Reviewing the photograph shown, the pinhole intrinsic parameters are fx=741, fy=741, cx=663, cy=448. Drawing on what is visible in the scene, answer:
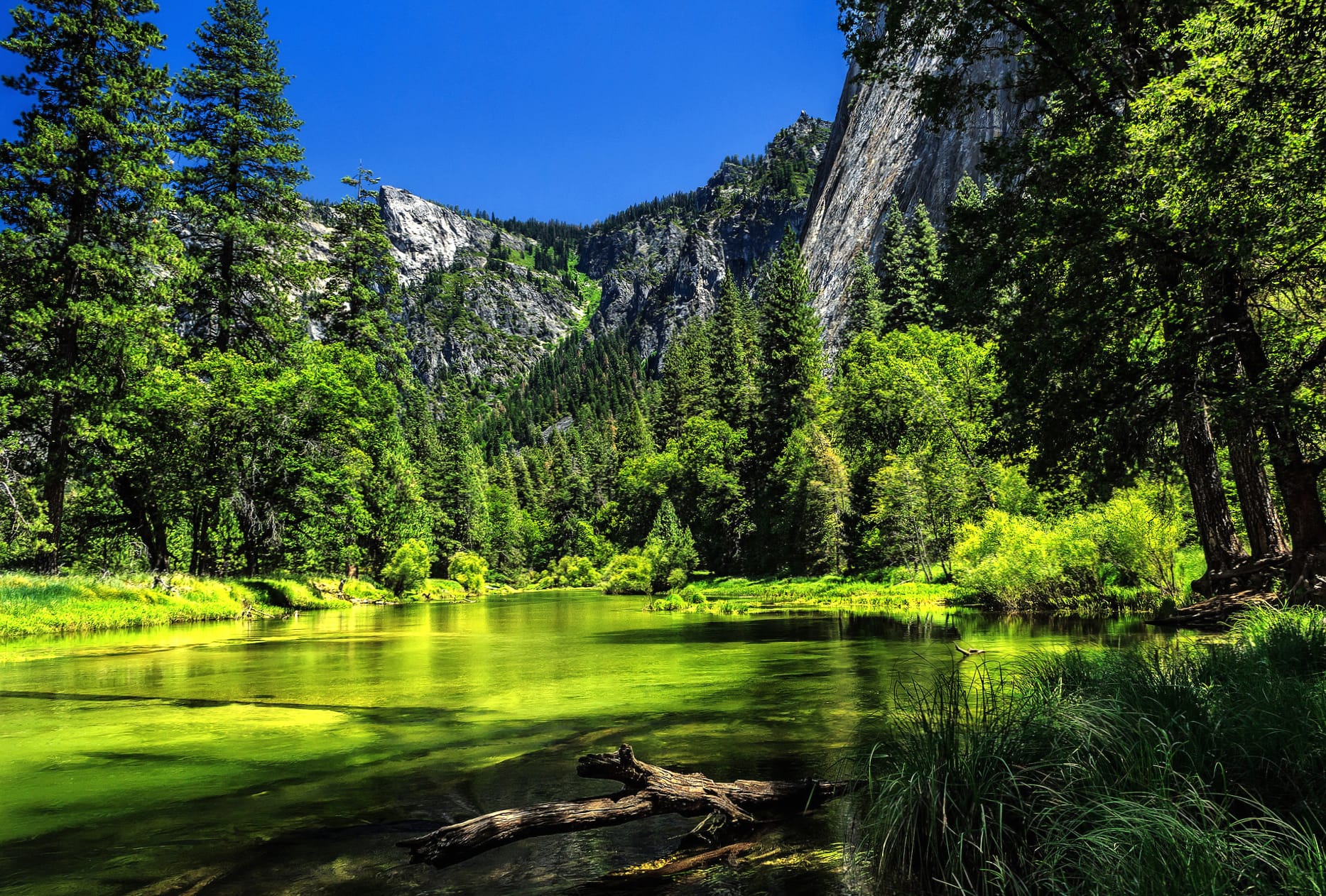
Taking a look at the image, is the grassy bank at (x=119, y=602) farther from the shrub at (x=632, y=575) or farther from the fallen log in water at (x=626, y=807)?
the shrub at (x=632, y=575)

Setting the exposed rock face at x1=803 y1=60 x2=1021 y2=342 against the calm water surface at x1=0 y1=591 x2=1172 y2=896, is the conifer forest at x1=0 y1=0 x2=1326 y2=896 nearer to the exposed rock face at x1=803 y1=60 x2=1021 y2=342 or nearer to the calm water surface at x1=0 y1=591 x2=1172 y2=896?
the calm water surface at x1=0 y1=591 x2=1172 y2=896

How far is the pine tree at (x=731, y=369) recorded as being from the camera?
60766 millimetres

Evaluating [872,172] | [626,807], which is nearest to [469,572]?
[872,172]

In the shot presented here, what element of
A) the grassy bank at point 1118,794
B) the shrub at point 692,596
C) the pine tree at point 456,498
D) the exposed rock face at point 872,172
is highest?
the exposed rock face at point 872,172

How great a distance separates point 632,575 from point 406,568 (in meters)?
15.6

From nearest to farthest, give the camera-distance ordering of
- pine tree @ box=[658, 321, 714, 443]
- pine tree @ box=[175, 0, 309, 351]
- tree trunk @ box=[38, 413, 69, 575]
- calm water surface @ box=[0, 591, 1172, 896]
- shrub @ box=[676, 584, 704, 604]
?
calm water surface @ box=[0, 591, 1172, 896], tree trunk @ box=[38, 413, 69, 575], pine tree @ box=[175, 0, 309, 351], shrub @ box=[676, 584, 704, 604], pine tree @ box=[658, 321, 714, 443]

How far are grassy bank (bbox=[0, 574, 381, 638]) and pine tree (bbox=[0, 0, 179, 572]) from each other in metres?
1.79

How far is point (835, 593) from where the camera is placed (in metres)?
36.7

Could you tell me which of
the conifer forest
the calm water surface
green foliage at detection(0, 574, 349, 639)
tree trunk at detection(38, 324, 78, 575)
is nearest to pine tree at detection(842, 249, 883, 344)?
the conifer forest

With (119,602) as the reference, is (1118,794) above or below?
below

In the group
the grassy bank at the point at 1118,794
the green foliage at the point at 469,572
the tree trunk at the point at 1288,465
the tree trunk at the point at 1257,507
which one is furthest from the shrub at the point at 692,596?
the grassy bank at the point at 1118,794

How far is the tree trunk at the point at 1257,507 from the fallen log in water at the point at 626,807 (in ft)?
31.8

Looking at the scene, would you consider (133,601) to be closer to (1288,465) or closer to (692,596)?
(692,596)

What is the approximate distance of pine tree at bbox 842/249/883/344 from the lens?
178ft
